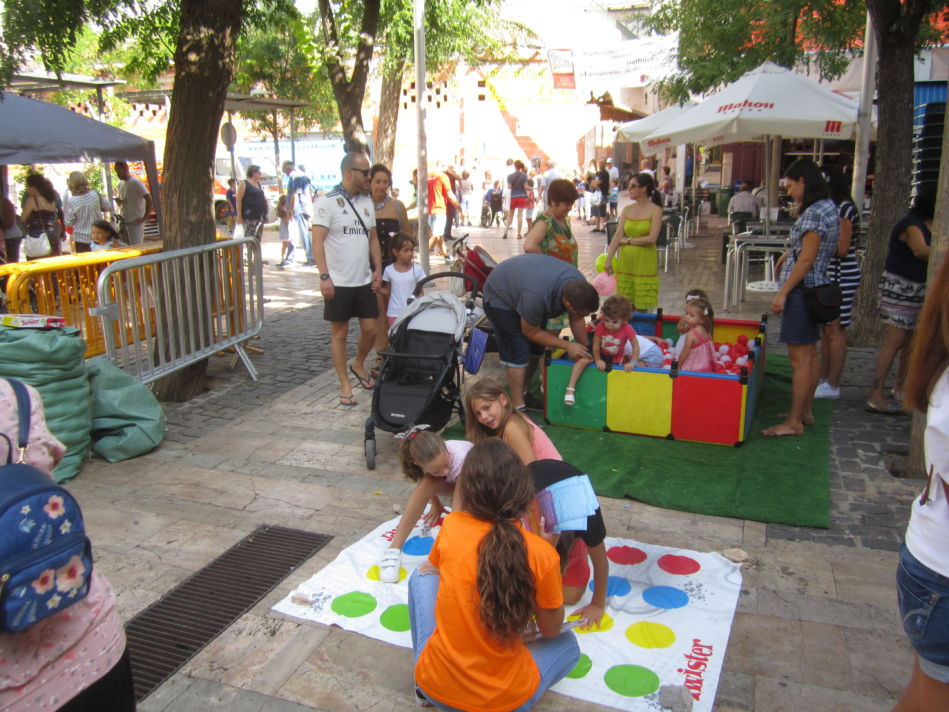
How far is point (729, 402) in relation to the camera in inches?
210

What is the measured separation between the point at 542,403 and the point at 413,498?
2627mm

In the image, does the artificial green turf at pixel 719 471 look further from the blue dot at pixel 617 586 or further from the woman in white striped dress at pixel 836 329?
the blue dot at pixel 617 586

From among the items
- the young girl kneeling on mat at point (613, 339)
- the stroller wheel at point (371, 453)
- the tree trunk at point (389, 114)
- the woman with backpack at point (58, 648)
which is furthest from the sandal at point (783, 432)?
the tree trunk at point (389, 114)

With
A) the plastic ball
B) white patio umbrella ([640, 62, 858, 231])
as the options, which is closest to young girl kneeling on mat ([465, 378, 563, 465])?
the plastic ball

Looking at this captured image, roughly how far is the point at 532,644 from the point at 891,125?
263 inches

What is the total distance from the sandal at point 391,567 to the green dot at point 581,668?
102 cm

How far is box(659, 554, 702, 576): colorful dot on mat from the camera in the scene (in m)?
3.88

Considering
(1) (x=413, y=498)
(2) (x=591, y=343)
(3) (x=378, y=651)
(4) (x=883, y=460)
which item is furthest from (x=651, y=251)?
(3) (x=378, y=651)

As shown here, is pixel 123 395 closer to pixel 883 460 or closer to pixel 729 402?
pixel 729 402

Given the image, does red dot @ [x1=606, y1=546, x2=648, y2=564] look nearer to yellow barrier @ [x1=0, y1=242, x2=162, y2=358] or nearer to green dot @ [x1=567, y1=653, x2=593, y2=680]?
green dot @ [x1=567, y1=653, x2=593, y2=680]

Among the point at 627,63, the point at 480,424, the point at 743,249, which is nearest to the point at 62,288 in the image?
the point at 480,424

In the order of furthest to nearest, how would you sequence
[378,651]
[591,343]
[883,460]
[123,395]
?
[591,343]
[123,395]
[883,460]
[378,651]

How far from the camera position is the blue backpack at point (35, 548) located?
5.48 feet

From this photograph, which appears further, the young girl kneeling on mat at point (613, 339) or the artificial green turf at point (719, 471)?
the young girl kneeling on mat at point (613, 339)
